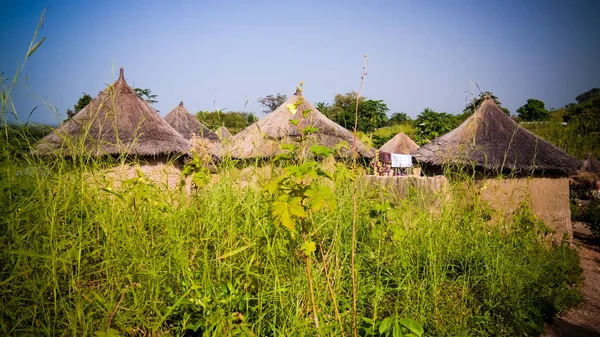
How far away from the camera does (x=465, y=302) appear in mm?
2166

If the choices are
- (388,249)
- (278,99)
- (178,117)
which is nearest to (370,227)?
(388,249)

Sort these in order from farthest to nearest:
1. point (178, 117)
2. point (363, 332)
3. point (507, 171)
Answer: point (178, 117), point (507, 171), point (363, 332)

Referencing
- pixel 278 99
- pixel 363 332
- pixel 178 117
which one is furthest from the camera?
pixel 278 99

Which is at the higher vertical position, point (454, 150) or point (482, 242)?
point (454, 150)

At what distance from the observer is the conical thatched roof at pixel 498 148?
6.14 m

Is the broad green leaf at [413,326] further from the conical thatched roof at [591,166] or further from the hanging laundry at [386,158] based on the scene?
the conical thatched roof at [591,166]

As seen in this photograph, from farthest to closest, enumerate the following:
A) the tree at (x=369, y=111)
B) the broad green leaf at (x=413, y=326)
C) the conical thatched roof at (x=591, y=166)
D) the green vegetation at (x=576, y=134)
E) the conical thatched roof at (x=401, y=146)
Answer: the tree at (x=369, y=111) < the conical thatched roof at (x=401, y=146) < the green vegetation at (x=576, y=134) < the conical thatched roof at (x=591, y=166) < the broad green leaf at (x=413, y=326)

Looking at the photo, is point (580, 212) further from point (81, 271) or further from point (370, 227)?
point (81, 271)

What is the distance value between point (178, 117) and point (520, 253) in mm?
13874

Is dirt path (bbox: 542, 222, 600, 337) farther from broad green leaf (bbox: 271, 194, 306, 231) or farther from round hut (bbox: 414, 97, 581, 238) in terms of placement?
broad green leaf (bbox: 271, 194, 306, 231)

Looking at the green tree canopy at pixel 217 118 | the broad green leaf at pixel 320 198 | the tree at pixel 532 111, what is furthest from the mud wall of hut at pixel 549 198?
the tree at pixel 532 111

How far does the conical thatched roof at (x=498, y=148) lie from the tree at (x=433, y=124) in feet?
28.1

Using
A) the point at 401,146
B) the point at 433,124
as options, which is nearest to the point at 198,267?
the point at 401,146

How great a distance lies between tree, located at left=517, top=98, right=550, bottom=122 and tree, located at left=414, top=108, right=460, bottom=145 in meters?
17.7
